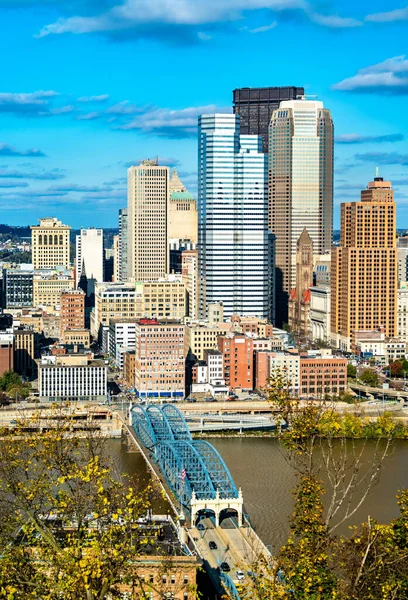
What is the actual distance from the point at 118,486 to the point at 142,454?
2667cm

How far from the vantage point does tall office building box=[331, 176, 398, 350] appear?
64812mm

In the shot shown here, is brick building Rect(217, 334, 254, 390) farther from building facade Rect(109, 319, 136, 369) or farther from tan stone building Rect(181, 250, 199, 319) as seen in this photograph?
tan stone building Rect(181, 250, 199, 319)

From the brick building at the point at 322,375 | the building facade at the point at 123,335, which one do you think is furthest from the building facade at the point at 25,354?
the brick building at the point at 322,375

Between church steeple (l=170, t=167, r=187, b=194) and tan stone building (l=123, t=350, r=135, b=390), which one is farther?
church steeple (l=170, t=167, r=187, b=194)

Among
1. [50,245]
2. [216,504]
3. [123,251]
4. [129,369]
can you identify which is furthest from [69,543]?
Answer: [123,251]

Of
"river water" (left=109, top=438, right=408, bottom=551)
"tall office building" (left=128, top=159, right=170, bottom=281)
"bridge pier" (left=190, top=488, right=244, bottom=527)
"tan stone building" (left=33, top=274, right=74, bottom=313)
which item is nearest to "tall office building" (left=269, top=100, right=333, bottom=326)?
"tall office building" (left=128, top=159, right=170, bottom=281)

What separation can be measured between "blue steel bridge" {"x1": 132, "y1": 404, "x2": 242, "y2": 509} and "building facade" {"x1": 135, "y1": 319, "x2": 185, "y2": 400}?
11781 mm

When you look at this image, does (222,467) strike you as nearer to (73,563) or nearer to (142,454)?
(142,454)

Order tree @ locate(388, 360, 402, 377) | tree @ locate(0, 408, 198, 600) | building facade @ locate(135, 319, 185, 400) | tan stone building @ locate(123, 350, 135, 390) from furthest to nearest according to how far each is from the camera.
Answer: tree @ locate(388, 360, 402, 377) → tan stone building @ locate(123, 350, 135, 390) → building facade @ locate(135, 319, 185, 400) → tree @ locate(0, 408, 198, 600)

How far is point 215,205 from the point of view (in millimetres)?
68688

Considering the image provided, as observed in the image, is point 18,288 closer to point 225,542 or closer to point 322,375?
point 322,375

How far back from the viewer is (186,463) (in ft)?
103

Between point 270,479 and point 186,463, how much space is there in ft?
12.2

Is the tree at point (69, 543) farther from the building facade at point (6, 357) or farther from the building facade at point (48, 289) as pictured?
the building facade at point (48, 289)
